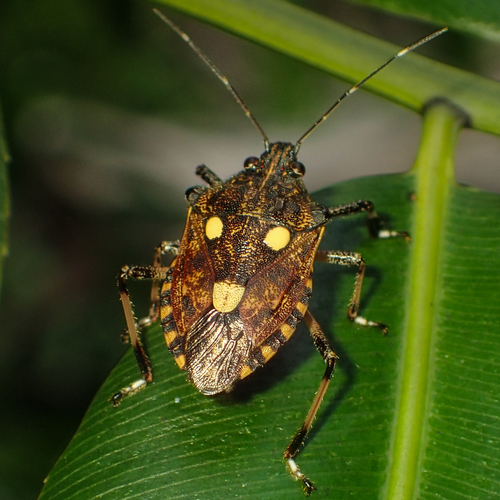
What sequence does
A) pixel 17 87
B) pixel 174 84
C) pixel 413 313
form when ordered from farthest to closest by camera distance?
A: pixel 174 84 → pixel 17 87 → pixel 413 313

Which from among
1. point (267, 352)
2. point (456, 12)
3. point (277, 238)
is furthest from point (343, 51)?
point (267, 352)

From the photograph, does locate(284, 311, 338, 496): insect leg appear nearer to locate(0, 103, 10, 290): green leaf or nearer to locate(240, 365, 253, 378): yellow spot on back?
locate(240, 365, 253, 378): yellow spot on back

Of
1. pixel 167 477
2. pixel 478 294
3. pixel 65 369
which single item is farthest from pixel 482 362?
pixel 65 369

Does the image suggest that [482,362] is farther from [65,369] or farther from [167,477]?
[65,369]

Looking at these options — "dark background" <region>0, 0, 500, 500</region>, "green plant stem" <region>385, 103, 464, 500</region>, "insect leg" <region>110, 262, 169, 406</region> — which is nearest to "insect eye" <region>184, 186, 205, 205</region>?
"insect leg" <region>110, 262, 169, 406</region>

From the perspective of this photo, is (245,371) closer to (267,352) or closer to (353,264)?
(267,352)
